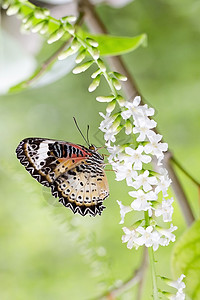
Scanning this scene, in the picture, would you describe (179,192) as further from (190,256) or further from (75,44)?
(75,44)

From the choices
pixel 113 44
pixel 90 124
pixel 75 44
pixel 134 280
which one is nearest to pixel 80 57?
pixel 75 44

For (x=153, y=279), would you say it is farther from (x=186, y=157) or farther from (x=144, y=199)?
(x=186, y=157)

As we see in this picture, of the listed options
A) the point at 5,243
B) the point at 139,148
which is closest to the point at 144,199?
the point at 139,148

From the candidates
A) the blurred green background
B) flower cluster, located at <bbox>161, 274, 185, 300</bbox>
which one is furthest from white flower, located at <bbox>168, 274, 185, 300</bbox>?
the blurred green background

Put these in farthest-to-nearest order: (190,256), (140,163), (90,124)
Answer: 1. (90,124)
2. (190,256)
3. (140,163)

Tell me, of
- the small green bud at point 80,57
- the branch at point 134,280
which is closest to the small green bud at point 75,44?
the small green bud at point 80,57

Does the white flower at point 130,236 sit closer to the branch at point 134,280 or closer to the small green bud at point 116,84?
the small green bud at point 116,84
